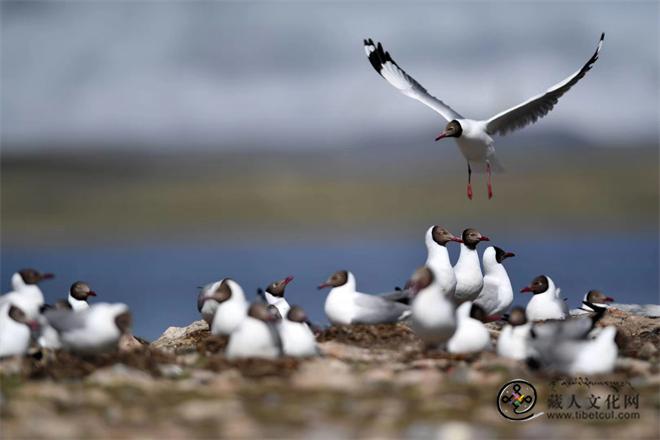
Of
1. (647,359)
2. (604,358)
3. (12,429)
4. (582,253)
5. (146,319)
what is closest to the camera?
(12,429)

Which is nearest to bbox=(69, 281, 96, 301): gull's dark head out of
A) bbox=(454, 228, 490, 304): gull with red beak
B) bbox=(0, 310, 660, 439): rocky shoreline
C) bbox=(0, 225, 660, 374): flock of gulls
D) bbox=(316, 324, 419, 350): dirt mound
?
bbox=(0, 225, 660, 374): flock of gulls

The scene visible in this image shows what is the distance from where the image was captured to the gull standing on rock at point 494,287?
15.1m

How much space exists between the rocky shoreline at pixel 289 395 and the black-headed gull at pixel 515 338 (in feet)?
0.60

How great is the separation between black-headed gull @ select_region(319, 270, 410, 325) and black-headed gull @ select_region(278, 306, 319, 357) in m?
1.03

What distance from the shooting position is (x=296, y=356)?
464 inches

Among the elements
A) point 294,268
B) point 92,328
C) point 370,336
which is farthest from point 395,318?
point 294,268

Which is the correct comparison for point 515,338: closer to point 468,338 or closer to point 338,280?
point 468,338

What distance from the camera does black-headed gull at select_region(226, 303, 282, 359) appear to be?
37.9 ft

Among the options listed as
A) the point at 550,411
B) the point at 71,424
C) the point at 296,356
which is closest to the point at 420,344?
the point at 296,356

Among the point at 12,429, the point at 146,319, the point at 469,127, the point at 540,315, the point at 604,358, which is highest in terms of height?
the point at 146,319

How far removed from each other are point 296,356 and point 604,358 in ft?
9.25

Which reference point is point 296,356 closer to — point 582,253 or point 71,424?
point 71,424

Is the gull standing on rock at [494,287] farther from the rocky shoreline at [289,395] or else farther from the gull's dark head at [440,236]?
the rocky shoreline at [289,395]

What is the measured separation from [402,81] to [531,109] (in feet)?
7.08
